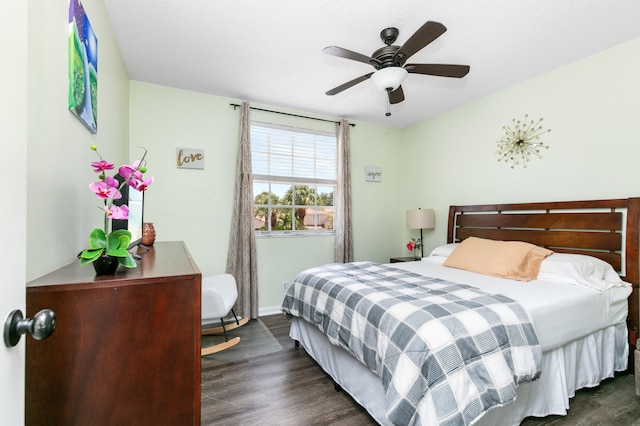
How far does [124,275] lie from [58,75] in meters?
0.90

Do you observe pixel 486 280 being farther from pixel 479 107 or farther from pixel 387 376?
pixel 479 107

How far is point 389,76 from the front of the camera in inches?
83.2

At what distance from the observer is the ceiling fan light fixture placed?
2.08 meters

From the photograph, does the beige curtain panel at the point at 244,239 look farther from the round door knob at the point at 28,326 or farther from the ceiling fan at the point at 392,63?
the round door knob at the point at 28,326

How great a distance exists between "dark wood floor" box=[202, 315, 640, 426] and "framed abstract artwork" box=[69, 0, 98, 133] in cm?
182

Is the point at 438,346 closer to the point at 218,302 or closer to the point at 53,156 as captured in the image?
the point at 53,156

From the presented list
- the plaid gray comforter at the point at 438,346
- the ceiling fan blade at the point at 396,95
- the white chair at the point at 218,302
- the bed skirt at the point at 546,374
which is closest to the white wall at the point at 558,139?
the bed skirt at the point at 546,374

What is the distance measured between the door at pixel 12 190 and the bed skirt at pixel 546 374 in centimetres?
158

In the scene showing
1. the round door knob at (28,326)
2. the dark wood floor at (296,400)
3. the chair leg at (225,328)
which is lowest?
the dark wood floor at (296,400)

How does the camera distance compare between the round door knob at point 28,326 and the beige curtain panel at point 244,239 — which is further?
the beige curtain panel at point 244,239

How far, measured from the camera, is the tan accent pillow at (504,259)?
2465 millimetres

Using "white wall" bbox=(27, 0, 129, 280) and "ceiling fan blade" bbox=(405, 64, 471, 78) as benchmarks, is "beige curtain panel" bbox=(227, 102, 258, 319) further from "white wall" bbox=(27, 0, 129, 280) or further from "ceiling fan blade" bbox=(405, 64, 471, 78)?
"ceiling fan blade" bbox=(405, 64, 471, 78)

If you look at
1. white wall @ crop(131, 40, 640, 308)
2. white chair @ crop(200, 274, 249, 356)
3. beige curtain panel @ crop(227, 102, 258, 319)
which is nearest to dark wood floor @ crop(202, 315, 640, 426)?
white chair @ crop(200, 274, 249, 356)

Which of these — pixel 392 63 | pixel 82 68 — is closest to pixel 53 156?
pixel 82 68
